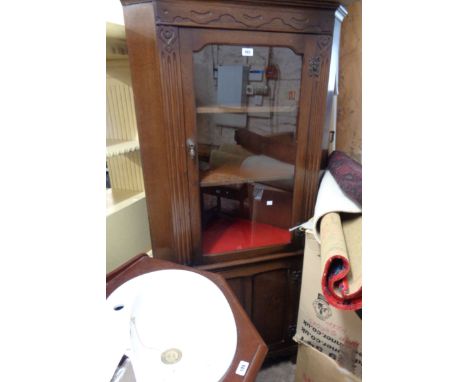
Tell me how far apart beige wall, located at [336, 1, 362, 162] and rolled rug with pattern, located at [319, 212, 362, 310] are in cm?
54

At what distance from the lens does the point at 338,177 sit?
898 millimetres

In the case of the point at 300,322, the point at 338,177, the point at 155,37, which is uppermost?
the point at 155,37

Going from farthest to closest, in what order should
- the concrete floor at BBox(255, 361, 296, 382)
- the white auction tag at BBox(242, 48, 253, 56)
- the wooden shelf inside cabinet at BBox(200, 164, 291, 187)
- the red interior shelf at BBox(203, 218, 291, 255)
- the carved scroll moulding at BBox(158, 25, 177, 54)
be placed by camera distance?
the concrete floor at BBox(255, 361, 296, 382) → the red interior shelf at BBox(203, 218, 291, 255) → the wooden shelf inside cabinet at BBox(200, 164, 291, 187) → the white auction tag at BBox(242, 48, 253, 56) → the carved scroll moulding at BBox(158, 25, 177, 54)

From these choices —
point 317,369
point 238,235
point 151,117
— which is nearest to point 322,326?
point 317,369

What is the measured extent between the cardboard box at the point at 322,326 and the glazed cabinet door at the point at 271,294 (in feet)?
0.35

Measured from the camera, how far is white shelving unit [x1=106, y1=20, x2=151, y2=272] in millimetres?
917

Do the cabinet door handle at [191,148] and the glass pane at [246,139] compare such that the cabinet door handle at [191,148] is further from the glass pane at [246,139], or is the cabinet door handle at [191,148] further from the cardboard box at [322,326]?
the cardboard box at [322,326]

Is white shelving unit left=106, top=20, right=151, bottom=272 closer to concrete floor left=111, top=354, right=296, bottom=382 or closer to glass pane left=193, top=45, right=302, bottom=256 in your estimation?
glass pane left=193, top=45, right=302, bottom=256

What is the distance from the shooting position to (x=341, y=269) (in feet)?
2.08

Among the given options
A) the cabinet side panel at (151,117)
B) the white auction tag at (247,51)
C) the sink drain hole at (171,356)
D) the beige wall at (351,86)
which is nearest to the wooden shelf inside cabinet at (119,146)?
the cabinet side panel at (151,117)

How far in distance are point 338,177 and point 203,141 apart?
1.49 ft

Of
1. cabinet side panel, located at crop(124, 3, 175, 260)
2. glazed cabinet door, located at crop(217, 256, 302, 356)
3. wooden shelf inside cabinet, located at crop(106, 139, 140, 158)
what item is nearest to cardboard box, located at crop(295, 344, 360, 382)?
glazed cabinet door, located at crop(217, 256, 302, 356)
